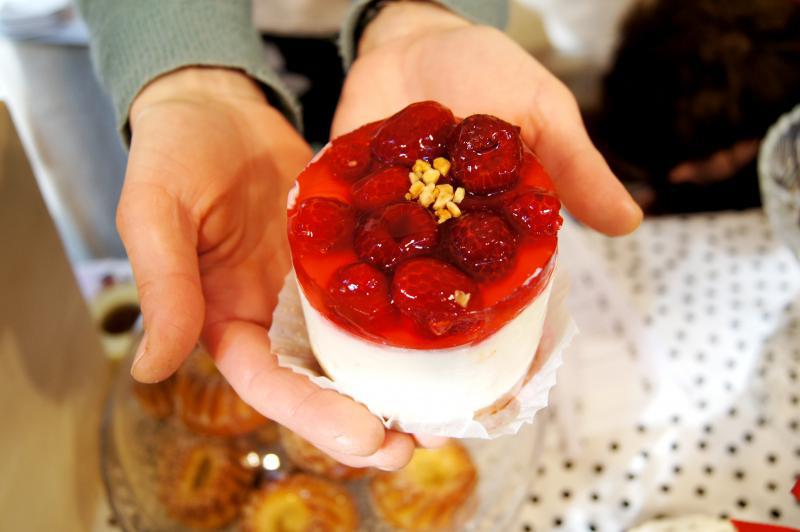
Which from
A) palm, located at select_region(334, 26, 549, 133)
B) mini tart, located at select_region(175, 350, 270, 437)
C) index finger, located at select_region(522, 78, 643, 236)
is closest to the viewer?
index finger, located at select_region(522, 78, 643, 236)

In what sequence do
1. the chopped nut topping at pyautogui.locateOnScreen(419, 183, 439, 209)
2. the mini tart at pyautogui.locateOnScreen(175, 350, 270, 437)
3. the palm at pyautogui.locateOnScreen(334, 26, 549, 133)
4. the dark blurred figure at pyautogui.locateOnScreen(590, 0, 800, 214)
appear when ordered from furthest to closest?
the dark blurred figure at pyautogui.locateOnScreen(590, 0, 800, 214) → the mini tart at pyautogui.locateOnScreen(175, 350, 270, 437) → the palm at pyautogui.locateOnScreen(334, 26, 549, 133) → the chopped nut topping at pyautogui.locateOnScreen(419, 183, 439, 209)

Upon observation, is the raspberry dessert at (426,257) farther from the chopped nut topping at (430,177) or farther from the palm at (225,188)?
the palm at (225,188)

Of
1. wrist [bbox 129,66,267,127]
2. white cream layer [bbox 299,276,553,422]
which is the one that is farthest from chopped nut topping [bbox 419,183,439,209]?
wrist [bbox 129,66,267,127]

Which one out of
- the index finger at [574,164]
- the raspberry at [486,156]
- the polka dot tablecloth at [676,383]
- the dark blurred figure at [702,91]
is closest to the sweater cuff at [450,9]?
the index finger at [574,164]

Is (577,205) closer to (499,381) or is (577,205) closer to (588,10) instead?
(499,381)

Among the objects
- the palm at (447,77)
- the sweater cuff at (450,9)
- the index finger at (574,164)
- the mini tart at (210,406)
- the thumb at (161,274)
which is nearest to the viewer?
the thumb at (161,274)

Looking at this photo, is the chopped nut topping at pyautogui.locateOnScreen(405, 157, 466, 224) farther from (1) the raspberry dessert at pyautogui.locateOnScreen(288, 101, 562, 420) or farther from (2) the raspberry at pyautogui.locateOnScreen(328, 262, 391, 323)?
(2) the raspberry at pyautogui.locateOnScreen(328, 262, 391, 323)

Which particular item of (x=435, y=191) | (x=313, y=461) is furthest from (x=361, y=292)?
(x=313, y=461)

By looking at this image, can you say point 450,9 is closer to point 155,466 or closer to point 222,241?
point 222,241
